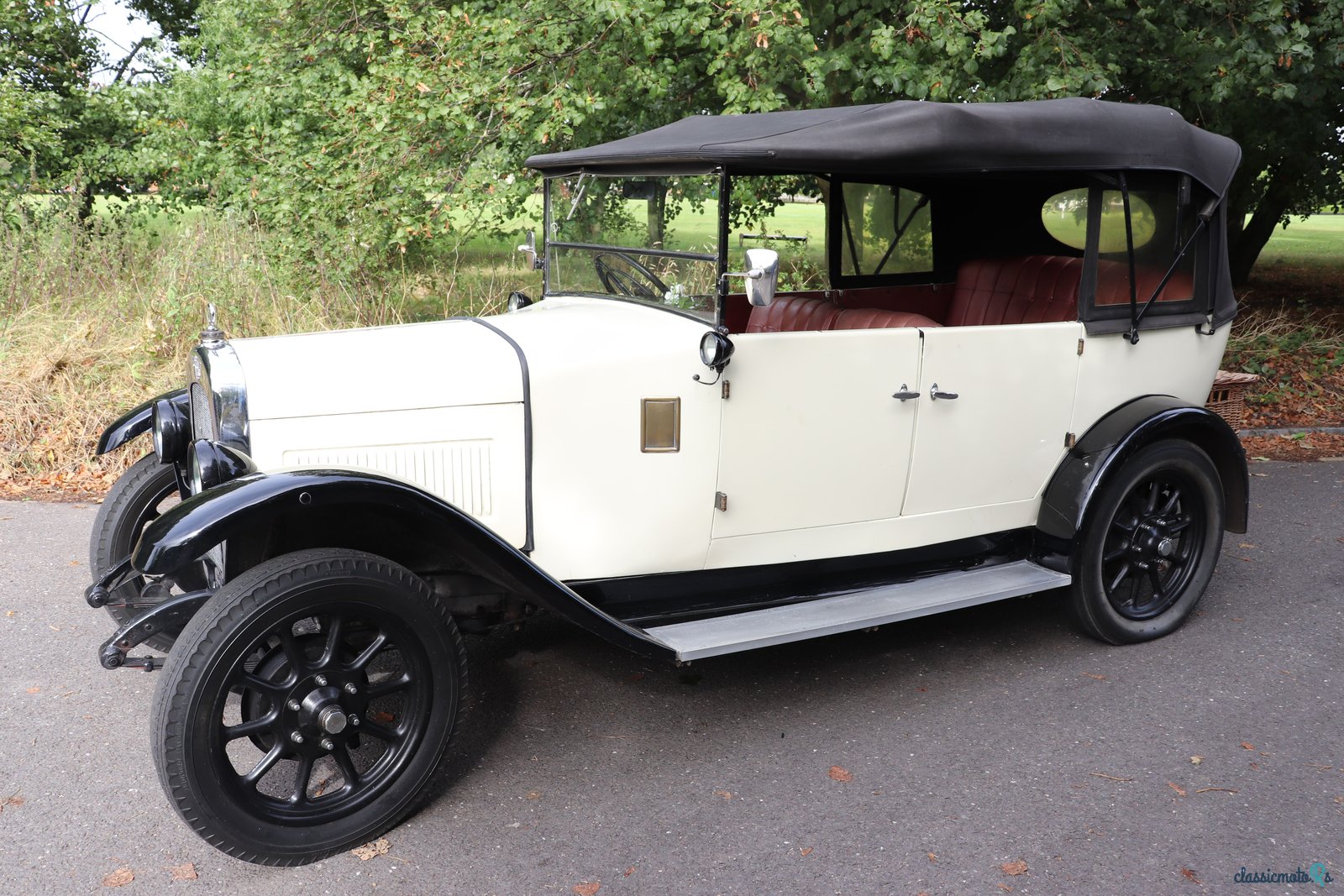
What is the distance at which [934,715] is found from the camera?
3.61m

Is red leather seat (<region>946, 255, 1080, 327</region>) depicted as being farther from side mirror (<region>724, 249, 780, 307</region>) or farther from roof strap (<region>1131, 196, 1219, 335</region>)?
side mirror (<region>724, 249, 780, 307</region>)

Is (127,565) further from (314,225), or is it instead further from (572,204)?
(314,225)

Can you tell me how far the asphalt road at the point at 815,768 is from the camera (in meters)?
2.76

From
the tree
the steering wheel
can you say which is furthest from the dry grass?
the steering wheel

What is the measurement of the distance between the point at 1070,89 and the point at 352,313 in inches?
202

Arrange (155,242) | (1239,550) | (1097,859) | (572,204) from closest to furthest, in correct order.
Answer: (1097,859), (572,204), (1239,550), (155,242)

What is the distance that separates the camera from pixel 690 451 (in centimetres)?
331

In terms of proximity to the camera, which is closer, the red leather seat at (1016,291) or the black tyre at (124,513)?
the black tyre at (124,513)

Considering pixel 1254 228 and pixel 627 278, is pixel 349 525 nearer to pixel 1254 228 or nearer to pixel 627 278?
pixel 627 278

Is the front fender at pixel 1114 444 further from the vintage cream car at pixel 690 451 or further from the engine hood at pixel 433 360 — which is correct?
the engine hood at pixel 433 360

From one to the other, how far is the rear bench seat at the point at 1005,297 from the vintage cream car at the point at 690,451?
0.05 ft

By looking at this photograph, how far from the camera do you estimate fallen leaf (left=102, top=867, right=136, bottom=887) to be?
2.67 meters

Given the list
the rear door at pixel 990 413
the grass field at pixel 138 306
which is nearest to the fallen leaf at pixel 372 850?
the rear door at pixel 990 413

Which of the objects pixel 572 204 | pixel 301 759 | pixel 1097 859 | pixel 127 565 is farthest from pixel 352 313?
pixel 1097 859
